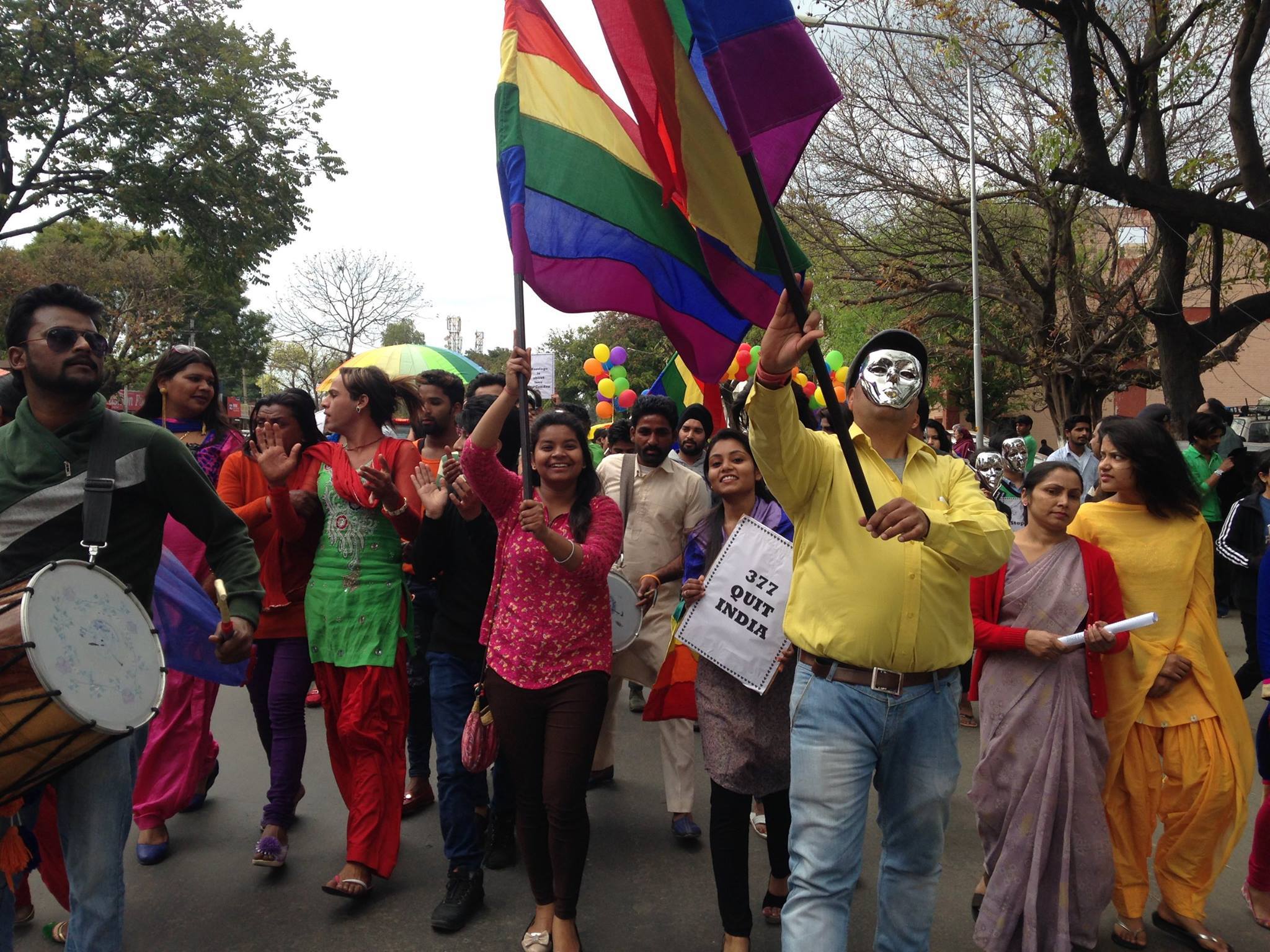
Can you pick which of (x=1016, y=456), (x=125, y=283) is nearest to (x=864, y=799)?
(x=1016, y=456)

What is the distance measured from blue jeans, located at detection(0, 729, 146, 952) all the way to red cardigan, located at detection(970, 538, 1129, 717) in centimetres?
279

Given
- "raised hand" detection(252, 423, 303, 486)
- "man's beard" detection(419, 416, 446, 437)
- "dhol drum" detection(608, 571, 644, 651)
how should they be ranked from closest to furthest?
"raised hand" detection(252, 423, 303, 486) < "dhol drum" detection(608, 571, 644, 651) < "man's beard" detection(419, 416, 446, 437)

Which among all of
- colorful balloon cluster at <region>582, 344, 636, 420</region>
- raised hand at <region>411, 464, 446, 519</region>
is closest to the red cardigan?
raised hand at <region>411, 464, 446, 519</region>

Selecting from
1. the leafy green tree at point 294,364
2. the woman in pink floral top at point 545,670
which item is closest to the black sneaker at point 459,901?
the woman in pink floral top at point 545,670

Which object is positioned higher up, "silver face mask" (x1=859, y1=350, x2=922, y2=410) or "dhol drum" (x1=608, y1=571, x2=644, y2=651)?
"silver face mask" (x1=859, y1=350, x2=922, y2=410)

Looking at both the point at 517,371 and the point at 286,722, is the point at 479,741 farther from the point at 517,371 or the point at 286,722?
the point at 517,371

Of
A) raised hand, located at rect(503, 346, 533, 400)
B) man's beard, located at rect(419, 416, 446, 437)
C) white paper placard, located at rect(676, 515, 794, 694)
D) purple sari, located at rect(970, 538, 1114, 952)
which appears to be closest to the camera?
purple sari, located at rect(970, 538, 1114, 952)

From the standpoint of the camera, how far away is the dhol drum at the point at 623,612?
439cm

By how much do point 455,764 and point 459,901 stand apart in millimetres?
495

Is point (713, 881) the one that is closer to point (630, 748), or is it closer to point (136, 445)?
point (630, 748)

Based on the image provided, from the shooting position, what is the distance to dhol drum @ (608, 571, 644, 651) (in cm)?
439

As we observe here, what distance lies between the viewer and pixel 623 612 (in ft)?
14.5

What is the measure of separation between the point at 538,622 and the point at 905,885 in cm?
145

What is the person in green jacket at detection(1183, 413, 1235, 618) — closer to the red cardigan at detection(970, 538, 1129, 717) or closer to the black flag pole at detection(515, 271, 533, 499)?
the red cardigan at detection(970, 538, 1129, 717)
